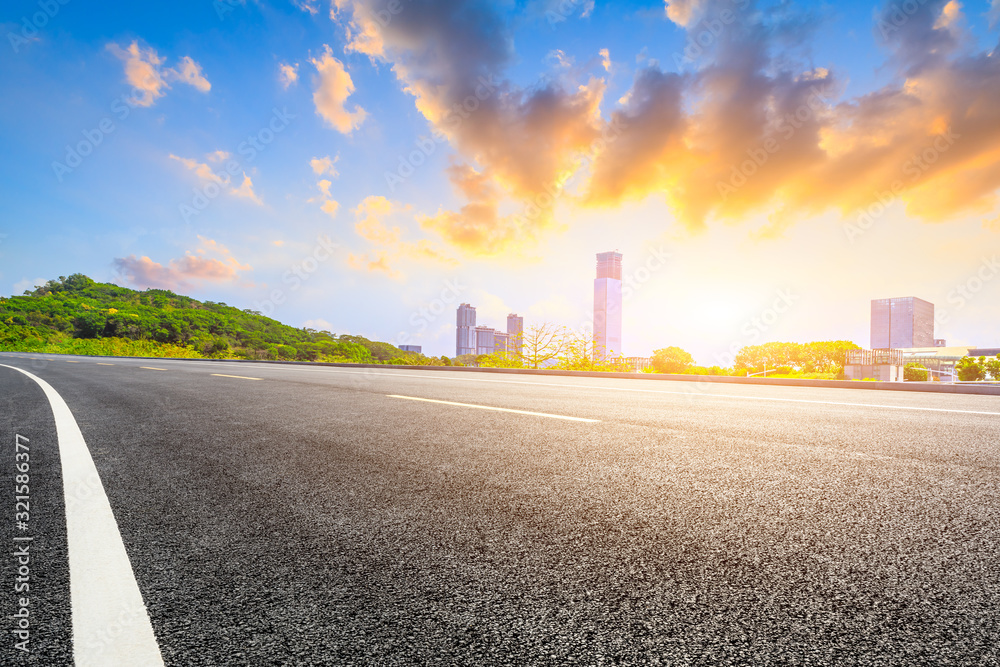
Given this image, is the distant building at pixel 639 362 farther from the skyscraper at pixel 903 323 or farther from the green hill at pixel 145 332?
the skyscraper at pixel 903 323

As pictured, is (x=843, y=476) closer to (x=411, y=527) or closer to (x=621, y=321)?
(x=411, y=527)

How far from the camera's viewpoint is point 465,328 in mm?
82375

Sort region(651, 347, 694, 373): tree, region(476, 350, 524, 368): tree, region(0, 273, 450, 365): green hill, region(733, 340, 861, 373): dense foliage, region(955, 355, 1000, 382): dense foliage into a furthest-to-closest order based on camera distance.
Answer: region(0, 273, 450, 365): green hill
region(733, 340, 861, 373): dense foliage
region(955, 355, 1000, 382): dense foliage
region(476, 350, 524, 368): tree
region(651, 347, 694, 373): tree

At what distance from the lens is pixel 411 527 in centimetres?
210

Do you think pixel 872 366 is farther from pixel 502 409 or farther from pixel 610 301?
pixel 610 301

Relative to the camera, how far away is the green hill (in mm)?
43812

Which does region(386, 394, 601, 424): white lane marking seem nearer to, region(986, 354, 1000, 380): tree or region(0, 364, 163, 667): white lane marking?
region(0, 364, 163, 667): white lane marking

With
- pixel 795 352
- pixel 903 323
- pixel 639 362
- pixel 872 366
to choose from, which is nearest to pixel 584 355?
pixel 639 362

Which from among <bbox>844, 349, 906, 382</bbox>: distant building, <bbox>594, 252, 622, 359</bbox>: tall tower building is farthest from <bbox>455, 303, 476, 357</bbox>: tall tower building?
<bbox>844, 349, 906, 382</bbox>: distant building

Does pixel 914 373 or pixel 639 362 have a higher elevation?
pixel 639 362

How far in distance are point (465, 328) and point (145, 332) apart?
44.4 m

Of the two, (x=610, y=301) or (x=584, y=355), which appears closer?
(x=584, y=355)

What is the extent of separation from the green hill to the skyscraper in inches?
4099

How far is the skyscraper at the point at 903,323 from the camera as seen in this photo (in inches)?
3920
